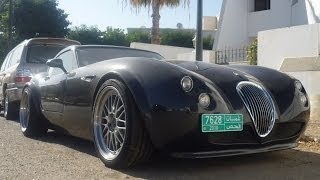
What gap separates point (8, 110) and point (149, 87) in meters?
6.62

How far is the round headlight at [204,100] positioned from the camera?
14.7 feet

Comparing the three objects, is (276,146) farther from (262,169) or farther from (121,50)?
(121,50)

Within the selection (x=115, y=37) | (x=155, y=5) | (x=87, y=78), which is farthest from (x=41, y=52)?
(x=115, y=37)

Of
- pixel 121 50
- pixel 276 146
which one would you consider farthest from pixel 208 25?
pixel 276 146

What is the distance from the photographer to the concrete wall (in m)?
21.5

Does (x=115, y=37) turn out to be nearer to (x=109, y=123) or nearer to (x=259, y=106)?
(x=109, y=123)

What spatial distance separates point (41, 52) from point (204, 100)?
21.6 feet

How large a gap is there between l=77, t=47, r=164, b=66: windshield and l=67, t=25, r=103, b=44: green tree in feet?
108

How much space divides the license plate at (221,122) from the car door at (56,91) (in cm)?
217

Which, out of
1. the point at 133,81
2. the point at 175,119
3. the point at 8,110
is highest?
the point at 133,81

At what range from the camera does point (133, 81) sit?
4676 millimetres

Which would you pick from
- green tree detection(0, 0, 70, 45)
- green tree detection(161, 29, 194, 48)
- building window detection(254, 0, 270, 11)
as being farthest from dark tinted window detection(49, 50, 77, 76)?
green tree detection(161, 29, 194, 48)

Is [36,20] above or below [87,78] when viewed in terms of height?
above

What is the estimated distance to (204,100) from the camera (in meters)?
4.50
